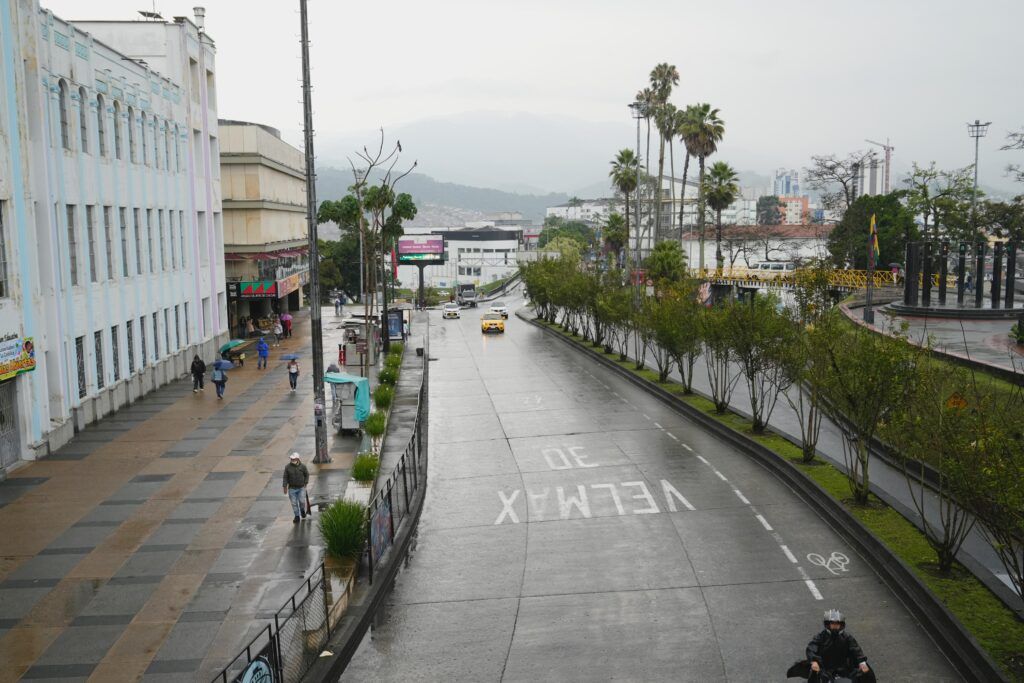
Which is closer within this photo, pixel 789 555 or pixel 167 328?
pixel 789 555

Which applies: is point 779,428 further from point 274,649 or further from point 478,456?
point 274,649

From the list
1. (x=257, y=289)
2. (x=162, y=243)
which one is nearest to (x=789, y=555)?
(x=162, y=243)

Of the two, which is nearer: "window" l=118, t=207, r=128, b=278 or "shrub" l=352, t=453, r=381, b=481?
"shrub" l=352, t=453, r=381, b=481

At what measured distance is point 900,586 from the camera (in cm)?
1678

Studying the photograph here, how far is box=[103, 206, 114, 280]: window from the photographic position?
3544 centimetres

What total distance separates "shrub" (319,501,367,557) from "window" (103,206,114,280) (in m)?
21.7

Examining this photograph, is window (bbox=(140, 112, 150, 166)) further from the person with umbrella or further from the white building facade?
the person with umbrella

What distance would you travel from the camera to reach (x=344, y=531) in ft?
58.0

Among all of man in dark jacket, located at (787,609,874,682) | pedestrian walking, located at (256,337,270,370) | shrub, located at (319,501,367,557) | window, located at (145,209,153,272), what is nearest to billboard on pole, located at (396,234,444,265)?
pedestrian walking, located at (256,337,270,370)

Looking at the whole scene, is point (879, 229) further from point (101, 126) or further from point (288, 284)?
point (101, 126)

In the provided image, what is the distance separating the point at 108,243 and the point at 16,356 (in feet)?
33.6

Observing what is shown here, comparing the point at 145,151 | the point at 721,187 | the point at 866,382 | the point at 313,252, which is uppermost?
the point at 721,187

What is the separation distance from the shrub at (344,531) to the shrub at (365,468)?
6.92 m

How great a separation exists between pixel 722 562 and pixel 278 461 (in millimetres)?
13793
